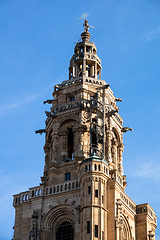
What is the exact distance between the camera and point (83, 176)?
65.0 m

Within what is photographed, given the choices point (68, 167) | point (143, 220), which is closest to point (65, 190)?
point (68, 167)

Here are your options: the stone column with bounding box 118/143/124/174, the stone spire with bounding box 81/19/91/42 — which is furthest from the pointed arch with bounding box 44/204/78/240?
the stone spire with bounding box 81/19/91/42

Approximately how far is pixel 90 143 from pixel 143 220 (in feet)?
31.1

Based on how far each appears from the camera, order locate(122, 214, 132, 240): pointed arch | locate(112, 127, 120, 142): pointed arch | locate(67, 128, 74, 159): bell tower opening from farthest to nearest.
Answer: locate(112, 127, 120, 142): pointed arch, locate(67, 128, 74, 159): bell tower opening, locate(122, 214, 132, 240): pointed arch

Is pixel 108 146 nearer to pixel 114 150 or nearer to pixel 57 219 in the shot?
pixel 114 150

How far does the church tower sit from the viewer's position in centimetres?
6391

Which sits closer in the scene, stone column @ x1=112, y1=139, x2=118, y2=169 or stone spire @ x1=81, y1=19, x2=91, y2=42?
stone column @ x1=112, y1=139, x2=118, y2=169

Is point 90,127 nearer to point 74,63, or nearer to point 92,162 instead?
point 92,162

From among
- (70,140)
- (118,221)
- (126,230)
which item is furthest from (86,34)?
(118,221)

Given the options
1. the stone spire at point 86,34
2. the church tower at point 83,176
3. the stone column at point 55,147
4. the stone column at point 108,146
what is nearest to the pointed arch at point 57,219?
the church tower at point 83,176

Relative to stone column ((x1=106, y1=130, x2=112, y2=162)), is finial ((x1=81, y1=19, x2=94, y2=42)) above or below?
above

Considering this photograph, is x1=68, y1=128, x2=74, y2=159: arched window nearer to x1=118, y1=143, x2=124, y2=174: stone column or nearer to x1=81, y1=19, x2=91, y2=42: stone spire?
x1=118, y1=143, x2=124, y2=174: stone column

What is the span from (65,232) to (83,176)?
5.60m

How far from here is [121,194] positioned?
67.8 meters
